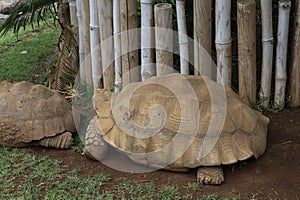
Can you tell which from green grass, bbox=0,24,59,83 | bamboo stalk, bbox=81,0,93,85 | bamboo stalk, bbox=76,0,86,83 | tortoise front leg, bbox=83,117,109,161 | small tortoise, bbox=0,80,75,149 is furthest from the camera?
green grass, bbox=0,24,59,83

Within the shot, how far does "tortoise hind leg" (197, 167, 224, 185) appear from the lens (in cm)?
413

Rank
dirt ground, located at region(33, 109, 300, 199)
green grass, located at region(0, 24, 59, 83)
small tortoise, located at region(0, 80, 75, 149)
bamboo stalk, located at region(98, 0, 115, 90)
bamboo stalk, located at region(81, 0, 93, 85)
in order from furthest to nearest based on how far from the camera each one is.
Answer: green grass, located at region(0, 24, 59, 83) → bamboo stalk, located at region(81, 0, 93, 85) → bamboo stalk, located at region(98, 0, 115, 90) → small tortoise, located at region(0, 80, 75, 149) → dirt ground, located at region(33, 109, 300, 199)

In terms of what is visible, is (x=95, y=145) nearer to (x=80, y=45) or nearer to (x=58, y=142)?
(x=58, y=142)

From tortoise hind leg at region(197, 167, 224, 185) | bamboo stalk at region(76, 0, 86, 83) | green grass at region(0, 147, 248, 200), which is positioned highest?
bamboo stalk at region(76, 0, 86, 83)

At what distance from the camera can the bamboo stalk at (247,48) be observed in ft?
16.0

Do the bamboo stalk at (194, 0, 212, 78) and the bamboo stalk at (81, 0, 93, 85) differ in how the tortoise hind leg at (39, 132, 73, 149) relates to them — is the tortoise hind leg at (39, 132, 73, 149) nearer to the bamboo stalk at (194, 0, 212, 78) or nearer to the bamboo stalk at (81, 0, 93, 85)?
the bamboo stalk at (81, 0, 93, 85)

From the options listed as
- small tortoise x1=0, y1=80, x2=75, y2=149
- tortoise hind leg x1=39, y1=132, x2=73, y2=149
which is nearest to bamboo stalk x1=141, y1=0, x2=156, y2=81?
small tortoise x1=0, y1=80, x2=75, y2=149

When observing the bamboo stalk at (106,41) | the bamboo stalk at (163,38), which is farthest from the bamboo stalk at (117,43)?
the bamboo stalk at (163,38)

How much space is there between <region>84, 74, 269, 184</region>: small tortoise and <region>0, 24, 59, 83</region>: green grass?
251 centimetres

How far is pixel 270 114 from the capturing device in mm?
5250

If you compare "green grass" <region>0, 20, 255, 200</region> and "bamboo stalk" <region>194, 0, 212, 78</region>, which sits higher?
"bamboo stalk" <region>194, 0, 212, 78</region>

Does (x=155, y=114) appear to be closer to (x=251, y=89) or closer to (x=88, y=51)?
(x=251, y=89)

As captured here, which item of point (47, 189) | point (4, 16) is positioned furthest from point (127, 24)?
point (4, 16)

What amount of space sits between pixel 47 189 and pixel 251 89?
2.28m
